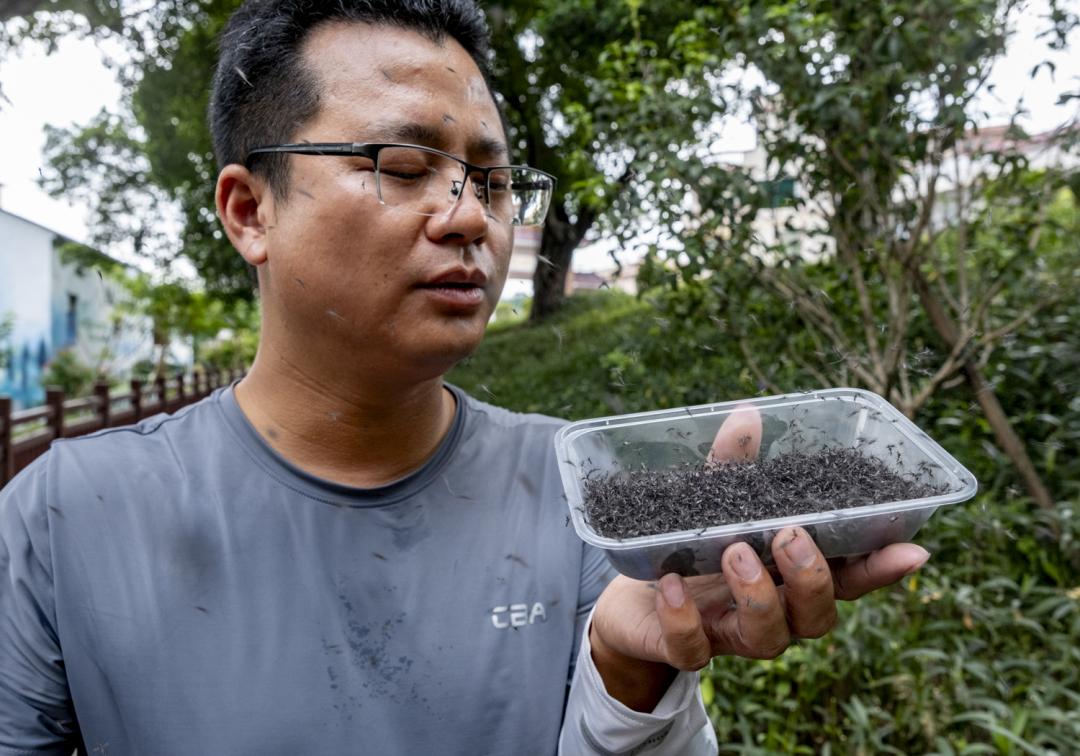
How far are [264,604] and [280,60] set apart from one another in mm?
881

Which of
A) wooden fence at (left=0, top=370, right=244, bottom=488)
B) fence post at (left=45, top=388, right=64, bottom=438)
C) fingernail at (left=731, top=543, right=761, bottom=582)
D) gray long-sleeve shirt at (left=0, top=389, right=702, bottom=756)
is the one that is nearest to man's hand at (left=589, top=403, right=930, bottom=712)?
fingernail at (left=731, top=543, right=761, bottom=582)

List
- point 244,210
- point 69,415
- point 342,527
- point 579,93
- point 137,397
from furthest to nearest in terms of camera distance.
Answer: point 579,93
point 137,397
point 69,415
point 244,210
point 342,527

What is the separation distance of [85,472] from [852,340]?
265 centimetres

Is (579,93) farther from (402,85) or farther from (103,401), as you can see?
(402,85)

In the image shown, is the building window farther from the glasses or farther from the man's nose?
the man's nose

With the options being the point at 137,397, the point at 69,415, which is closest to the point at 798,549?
the point at 69,415

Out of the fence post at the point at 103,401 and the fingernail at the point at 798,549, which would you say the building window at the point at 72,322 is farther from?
the fingernail at the point at 798,549

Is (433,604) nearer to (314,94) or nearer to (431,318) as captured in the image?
(431,318)

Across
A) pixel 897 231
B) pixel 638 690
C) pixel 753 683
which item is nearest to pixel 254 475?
pixel 638 690

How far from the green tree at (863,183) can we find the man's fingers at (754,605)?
180 cm

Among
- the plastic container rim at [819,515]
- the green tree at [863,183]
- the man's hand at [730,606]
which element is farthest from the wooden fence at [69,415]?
the plastic container rim at [819,515]

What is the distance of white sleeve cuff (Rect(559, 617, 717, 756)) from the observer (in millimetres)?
1226

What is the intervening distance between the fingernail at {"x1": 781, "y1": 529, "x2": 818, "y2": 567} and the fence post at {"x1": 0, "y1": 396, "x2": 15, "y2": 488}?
5109 mm

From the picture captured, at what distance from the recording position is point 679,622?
3.34ft
